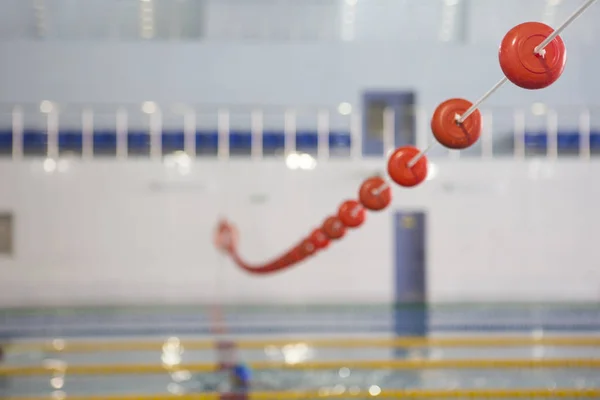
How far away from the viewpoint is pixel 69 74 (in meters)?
10.8

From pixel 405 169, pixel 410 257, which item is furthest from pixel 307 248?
pixel 410 257

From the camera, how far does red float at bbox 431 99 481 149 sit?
2488 millimetres

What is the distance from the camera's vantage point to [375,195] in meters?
3.92

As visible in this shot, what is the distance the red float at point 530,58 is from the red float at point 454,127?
2.03ft

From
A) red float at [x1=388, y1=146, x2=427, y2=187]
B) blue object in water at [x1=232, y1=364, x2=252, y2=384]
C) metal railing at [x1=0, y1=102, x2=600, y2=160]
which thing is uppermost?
metal railing at [x1=0, y1=102, x2=600, y2=160]

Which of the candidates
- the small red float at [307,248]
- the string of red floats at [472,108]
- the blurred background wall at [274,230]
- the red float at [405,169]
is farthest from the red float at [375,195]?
the blurred background wall at [274,230]

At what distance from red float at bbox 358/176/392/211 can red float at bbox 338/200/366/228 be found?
381 mm

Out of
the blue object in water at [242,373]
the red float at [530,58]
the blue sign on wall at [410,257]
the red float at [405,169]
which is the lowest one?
the blue object in water at [242,373]

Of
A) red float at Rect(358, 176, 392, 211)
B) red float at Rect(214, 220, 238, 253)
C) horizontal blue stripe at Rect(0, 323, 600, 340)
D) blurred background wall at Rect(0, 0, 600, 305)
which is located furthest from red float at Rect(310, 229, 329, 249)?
blurred background wall at Rect(0, 0, 600, 305)

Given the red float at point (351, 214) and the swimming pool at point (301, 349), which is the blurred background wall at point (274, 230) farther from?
the red float at point (351, 214)

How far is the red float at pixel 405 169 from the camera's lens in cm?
323

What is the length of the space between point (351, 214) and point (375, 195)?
0.46 meters

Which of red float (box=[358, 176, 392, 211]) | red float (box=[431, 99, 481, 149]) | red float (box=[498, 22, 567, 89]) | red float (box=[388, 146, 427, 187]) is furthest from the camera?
red float (box=[358, 176, 392, 211])

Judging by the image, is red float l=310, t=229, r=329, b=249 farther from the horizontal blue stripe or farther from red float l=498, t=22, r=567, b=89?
red float l=498, t=22, r=567, b=89
